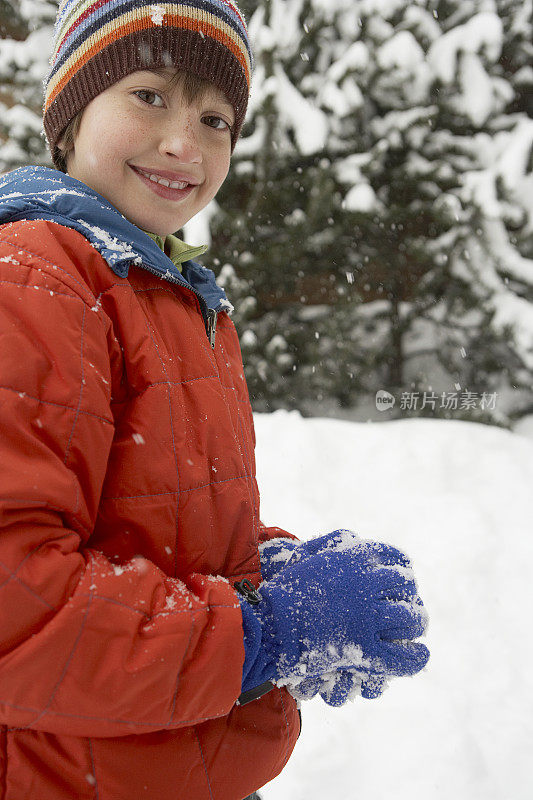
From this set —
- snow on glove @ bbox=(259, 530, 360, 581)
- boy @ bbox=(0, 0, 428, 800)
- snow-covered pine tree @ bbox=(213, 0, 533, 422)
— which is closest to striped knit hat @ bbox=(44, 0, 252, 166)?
boy @ bbox=(0, 0, 428, 800)

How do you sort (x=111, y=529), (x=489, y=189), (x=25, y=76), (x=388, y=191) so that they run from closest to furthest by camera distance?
(x=111, y=529), (x=489, y=189), (x=388, y=191), (x=25, y=76)

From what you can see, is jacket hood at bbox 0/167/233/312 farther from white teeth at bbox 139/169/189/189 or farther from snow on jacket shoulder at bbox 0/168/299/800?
white teeth at bbox 139/169/189/189

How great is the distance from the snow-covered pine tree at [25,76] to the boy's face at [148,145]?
5047 millimetres

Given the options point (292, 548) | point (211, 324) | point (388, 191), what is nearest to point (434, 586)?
point (292, 548)

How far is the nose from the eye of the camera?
3.58 feet

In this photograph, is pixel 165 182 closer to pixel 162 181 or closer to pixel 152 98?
pixel 162 181

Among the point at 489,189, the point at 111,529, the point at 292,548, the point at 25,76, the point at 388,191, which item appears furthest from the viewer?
the point at 25,76

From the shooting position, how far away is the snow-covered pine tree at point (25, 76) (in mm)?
5555

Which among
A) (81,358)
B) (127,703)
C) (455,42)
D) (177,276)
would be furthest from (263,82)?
(127,703)

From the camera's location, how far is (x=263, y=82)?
5.14m

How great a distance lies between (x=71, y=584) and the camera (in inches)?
29.5

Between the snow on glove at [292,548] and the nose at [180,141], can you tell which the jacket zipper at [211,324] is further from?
the snow on glove at [292,548]

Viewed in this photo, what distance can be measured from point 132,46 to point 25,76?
562 cm

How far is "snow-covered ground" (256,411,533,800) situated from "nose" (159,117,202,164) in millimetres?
1086
